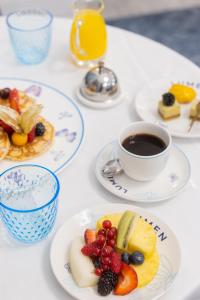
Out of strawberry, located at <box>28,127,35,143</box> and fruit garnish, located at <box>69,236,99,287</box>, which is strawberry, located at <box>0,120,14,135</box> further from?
fruit garnish, located at <box>69,236,99,287</box>

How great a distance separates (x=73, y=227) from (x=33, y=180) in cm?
14

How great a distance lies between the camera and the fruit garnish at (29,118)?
116cm

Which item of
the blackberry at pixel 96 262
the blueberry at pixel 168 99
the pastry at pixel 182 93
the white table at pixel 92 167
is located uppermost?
the blueberry at pixel 168 99

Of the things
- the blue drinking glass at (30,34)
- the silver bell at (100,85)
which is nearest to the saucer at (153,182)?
the silver bell at (100,85)

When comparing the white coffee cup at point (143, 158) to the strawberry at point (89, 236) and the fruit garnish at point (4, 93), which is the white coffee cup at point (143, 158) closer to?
the strawberry at point (89, 236)

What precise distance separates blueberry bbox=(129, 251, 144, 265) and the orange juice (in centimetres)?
78

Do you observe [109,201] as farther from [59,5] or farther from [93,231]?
[59,5]

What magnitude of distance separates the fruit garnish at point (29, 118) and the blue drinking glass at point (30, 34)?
355 mm

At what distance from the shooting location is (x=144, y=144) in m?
1.11

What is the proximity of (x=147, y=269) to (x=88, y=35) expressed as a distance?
822 mm

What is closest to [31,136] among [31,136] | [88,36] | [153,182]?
[31,136]

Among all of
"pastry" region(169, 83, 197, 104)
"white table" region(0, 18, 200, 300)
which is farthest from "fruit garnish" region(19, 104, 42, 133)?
"pastry" region(169, 83, 197, 104)

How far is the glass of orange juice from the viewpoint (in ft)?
4.75

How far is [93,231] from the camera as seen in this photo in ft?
3.04
